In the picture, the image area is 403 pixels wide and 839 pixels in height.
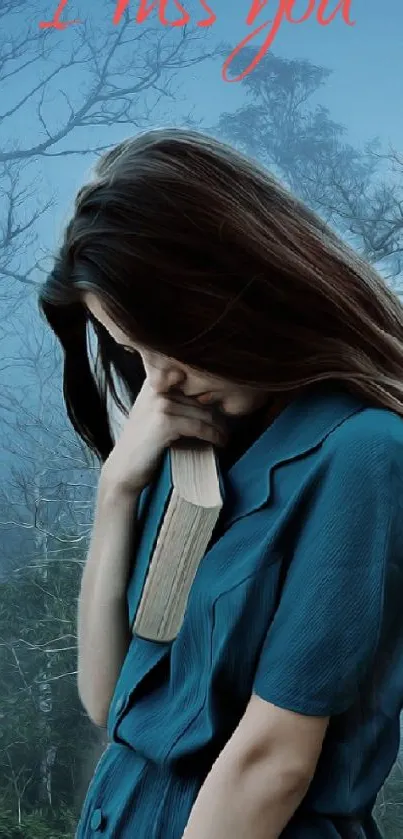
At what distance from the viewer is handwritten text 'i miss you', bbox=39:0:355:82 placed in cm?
114

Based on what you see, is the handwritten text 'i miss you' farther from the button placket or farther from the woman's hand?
the button placket

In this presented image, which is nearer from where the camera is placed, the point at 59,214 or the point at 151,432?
the point at 151,432

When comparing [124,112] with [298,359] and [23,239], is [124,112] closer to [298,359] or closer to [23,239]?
[23,239]

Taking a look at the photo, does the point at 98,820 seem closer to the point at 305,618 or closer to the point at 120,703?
the point at 120,703

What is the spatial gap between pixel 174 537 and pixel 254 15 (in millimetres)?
656

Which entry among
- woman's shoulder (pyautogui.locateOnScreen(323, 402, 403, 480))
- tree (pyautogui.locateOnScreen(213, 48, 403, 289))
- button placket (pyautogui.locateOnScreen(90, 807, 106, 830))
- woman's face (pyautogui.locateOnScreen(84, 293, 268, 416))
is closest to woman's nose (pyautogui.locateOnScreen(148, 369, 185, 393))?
woman's face (pyautogui.locateOnScreen(84, 293, 268, 416))

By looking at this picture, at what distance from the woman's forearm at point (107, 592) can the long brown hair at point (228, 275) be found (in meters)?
0.16

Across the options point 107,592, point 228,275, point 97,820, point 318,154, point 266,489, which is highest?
point 318,154

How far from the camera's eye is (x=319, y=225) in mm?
737

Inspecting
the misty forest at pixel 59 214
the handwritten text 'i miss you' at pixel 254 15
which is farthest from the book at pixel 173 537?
the handwritten text 'i miss you' at pixel 254 15

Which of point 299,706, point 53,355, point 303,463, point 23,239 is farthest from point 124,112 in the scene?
point 299,706

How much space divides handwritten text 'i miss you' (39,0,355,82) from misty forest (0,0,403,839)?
0.04ft

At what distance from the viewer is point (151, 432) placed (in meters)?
0.81

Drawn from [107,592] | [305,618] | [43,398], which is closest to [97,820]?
[107,592]
